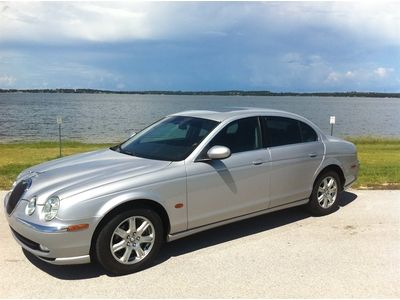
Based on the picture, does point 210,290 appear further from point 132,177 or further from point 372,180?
point 372,180

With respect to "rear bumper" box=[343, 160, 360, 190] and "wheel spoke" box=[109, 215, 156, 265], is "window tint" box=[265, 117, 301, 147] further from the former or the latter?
"wheel spoke" box=[109, 215, 156, 265]

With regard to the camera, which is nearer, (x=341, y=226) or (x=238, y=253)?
(x=238, y=253)

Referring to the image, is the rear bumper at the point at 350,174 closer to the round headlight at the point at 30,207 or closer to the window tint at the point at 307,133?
the window tint at the point at 307,133

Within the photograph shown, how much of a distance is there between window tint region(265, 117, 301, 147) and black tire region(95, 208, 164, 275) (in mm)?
1946

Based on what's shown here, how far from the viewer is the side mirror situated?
4742mm

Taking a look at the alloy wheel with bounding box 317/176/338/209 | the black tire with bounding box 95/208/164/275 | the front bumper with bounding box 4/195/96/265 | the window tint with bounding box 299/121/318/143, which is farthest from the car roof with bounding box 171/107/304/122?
the front bumper with bounding box 4/195/96/265

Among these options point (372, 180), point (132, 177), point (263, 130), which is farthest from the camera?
point (372, 180)

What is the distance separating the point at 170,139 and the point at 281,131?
1541mm

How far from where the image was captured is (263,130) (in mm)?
5590

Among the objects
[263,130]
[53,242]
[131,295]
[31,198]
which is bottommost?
[131,295]

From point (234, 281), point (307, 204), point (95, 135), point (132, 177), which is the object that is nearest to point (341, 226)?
point (307, 204)

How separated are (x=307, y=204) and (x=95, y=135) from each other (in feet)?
91.9

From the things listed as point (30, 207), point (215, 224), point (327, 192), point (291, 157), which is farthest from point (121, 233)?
point (327, 192)

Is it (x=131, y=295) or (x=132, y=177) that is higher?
(x=132, y=177)
